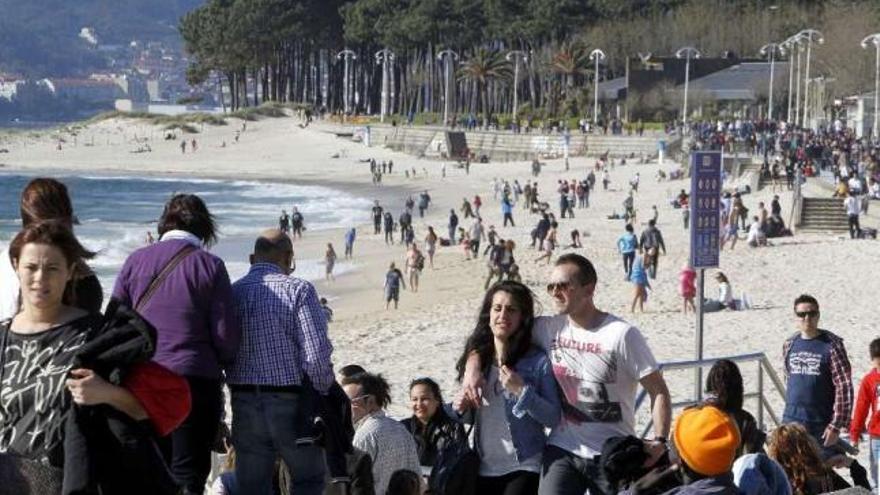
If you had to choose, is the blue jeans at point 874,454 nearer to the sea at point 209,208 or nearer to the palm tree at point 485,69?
the sea at point 209,208

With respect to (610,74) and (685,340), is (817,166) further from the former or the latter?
(610,74)

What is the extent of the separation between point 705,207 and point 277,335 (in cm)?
559

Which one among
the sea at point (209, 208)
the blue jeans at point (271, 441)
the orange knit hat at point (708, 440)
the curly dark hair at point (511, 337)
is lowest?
the sea at point (209, 208)

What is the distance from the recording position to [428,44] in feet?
371

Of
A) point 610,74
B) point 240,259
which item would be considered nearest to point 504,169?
point 610,74

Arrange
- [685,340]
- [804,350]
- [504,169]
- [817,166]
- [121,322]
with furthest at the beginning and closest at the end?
[504,169] < [817,166] < [685,340] < [804,350] < [121,322]

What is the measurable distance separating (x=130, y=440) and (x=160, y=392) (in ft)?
0.46

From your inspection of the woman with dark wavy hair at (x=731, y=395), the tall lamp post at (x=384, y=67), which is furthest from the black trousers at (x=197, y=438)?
the tall lamp post at (x=384, y=67)

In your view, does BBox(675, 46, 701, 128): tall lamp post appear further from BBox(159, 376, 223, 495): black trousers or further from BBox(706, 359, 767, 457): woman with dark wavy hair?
BBox(159, 376, 223, 495): black trousers

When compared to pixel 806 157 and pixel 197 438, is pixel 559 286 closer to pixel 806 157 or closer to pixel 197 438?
pixel 197 438

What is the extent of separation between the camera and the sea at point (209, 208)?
4078 centimetres

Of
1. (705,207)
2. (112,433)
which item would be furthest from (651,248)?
(112,433)

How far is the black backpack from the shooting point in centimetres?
582

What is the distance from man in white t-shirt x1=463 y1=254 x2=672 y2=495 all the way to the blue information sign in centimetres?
465
